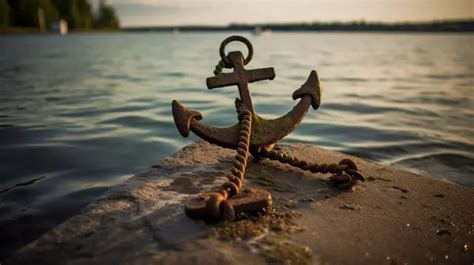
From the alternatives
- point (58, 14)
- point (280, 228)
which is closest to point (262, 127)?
point (280, 228)

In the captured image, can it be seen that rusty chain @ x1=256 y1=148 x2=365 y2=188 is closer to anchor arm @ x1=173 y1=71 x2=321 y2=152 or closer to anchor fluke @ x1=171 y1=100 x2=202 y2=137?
anchor arm @ x1=173 y1=71 x2=321 y2=152

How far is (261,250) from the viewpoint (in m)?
1.65

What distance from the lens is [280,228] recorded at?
1845mm

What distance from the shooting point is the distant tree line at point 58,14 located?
260 ft

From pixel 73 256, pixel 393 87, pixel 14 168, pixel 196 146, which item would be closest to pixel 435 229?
pixel 73 256

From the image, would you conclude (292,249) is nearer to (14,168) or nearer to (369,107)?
(14,168)

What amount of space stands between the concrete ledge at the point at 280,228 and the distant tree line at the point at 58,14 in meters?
83.3

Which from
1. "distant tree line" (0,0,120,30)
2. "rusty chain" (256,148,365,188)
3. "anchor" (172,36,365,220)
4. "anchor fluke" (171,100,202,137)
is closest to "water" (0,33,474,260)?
"anchor fluke" (171,100,202,137)

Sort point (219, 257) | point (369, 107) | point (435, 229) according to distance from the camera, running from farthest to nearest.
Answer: point (369, 107)
point (435, 229)
point (219, 257)

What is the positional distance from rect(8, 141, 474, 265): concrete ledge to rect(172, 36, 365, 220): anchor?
0.26ft

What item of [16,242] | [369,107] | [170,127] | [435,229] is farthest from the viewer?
[369,107]

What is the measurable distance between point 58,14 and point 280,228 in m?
98.1

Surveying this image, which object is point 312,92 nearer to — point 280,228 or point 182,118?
point 182,118

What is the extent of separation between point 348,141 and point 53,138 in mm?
3657
